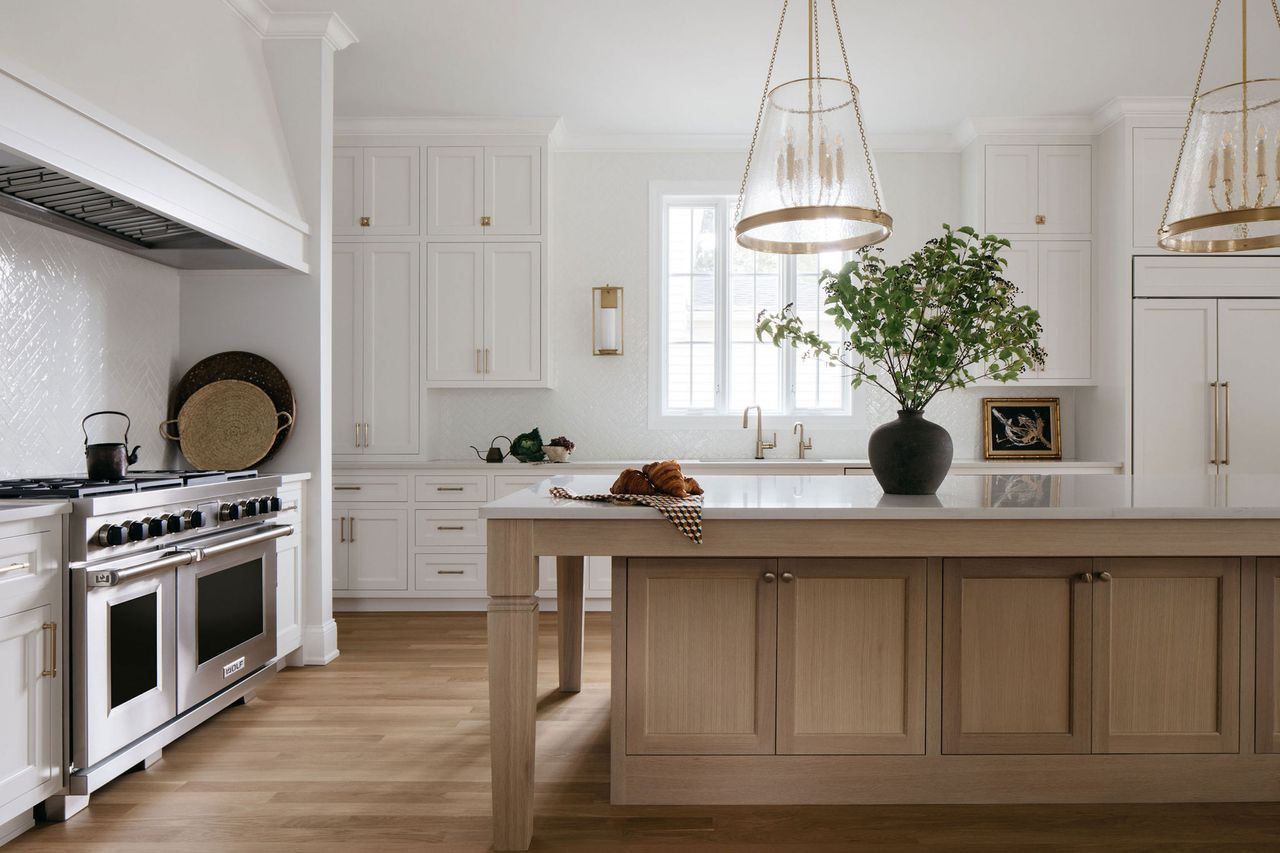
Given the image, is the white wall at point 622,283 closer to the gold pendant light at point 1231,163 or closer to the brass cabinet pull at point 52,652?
the gold pendant light at point 1231,163

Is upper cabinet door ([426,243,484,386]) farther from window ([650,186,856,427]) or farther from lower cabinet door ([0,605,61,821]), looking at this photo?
lower cabinet door ([0,605,61,821])

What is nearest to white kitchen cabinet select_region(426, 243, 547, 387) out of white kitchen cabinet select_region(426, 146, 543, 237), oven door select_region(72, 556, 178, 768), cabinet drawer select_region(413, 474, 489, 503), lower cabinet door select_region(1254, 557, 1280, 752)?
white kitchen cabinet select_region(426, 146, 543, 237)

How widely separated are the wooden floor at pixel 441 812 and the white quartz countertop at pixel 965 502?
851mm

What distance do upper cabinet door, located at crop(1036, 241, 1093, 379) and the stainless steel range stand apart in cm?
454

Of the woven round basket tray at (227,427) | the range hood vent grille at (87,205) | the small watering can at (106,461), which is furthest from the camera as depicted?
the woven round basket tray at (227,427)

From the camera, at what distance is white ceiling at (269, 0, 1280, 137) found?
3.84m

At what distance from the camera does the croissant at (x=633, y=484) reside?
2.27 meters

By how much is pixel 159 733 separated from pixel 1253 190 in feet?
12.0

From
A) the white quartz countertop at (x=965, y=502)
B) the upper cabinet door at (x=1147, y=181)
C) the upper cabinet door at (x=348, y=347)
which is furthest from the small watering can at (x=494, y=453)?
the upper cabinet door at (x=1147, y=181)

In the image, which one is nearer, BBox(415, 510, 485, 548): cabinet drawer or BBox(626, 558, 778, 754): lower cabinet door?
BBox(626, 558, 778, 754): lower cabinet door

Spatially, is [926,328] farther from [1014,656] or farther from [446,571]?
[446,571]

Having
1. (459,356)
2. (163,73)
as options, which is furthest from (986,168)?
(163,73)

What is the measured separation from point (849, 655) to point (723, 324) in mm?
3551

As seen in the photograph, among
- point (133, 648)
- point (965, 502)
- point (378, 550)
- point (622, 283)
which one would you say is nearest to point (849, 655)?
point (965, 502)
